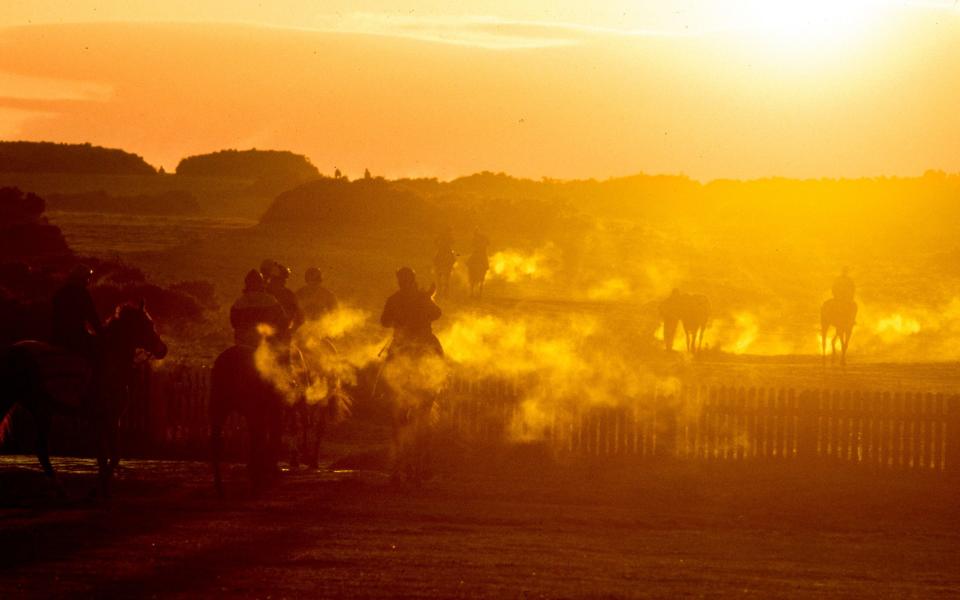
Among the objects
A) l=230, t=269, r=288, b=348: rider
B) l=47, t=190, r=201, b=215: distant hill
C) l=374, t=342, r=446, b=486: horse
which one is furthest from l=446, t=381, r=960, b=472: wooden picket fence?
l=47, t=190, r=201, b=215: distant hill

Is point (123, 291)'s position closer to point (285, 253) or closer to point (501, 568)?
point (285, 253)

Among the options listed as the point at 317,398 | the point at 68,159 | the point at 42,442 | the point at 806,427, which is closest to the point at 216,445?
the point at 42,442

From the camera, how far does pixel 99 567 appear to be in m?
14.4

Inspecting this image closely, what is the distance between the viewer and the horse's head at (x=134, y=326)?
64.3ft

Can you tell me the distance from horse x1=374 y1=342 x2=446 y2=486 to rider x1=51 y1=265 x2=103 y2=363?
3.63 metres

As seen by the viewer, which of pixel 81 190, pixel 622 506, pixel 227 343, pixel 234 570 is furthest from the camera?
pixel 81 190

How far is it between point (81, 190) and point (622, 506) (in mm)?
130473

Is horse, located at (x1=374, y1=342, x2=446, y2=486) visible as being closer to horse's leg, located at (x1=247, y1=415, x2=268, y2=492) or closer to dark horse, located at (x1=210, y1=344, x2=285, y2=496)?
dark horse, located at (x1=210, y1=344, x2=285, y2=496)

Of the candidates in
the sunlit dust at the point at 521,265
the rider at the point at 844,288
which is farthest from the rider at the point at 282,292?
the sunlit dust at the point at 521,265

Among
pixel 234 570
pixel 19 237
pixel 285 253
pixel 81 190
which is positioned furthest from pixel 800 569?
pixel 81 190

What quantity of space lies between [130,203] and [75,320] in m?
115

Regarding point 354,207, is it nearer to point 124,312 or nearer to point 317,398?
point 317,398

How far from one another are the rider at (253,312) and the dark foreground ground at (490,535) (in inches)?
76.7

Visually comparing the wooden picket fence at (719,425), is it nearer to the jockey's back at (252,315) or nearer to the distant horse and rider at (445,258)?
the jockey's back at (252,315)
